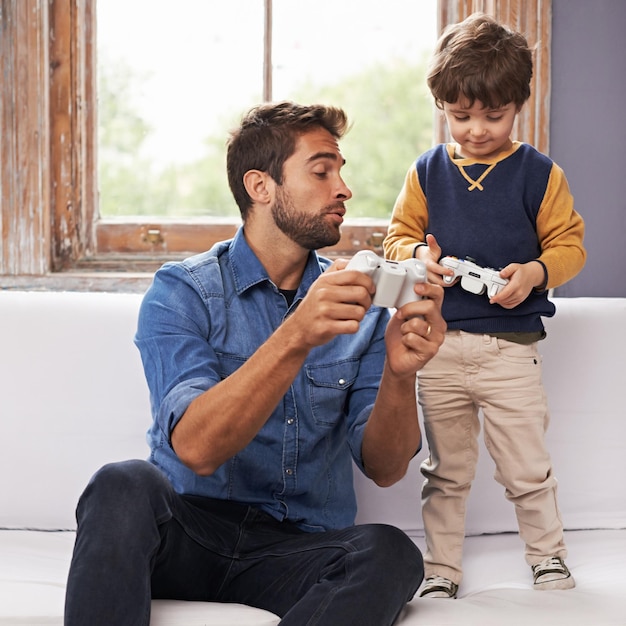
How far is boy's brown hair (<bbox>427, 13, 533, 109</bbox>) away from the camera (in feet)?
5.18

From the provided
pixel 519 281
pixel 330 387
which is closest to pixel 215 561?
pixel 330 387

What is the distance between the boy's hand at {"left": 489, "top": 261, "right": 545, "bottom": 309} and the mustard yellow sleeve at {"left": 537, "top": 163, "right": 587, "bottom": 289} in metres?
0.03

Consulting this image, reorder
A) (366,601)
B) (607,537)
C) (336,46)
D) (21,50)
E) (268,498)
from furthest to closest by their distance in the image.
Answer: (336,46) → (21,50) → (607,537) → (268,498) → (366,601)

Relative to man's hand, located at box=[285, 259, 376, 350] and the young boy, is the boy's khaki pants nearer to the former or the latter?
the young boy

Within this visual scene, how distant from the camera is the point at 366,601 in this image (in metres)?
1.26

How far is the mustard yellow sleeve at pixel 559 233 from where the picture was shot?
1.64 metres

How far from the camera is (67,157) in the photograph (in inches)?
95.8

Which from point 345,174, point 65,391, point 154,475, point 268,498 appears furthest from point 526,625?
point 345,174

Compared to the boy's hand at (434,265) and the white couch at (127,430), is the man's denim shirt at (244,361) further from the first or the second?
the white couch at (127,430)

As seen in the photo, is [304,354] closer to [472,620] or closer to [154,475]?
[154,475]

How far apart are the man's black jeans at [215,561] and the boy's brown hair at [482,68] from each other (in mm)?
773

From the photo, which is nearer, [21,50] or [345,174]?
[21,50]

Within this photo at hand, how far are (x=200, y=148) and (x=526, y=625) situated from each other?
164 cm

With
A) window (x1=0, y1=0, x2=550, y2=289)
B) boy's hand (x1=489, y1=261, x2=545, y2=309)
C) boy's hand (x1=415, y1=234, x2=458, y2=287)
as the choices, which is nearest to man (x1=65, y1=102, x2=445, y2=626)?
boy's hand (x1=415, y1=234, x2=458, y2=287)
